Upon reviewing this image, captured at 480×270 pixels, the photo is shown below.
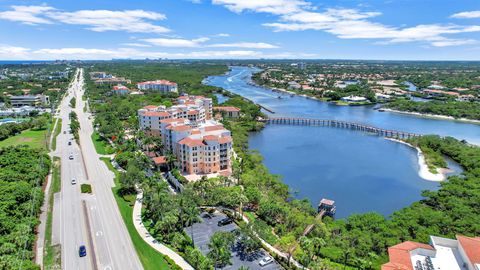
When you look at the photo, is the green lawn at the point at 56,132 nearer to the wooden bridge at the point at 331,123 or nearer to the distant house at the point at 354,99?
the wooden bridge at the point at 331,123

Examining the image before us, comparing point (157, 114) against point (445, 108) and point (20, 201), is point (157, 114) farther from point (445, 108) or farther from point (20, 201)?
point (445, 108)

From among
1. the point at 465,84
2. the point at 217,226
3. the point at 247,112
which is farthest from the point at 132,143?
the point at 465,84

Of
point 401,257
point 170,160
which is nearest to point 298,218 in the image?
point 401,257

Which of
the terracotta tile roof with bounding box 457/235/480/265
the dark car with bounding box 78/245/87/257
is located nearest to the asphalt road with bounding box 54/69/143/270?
the dark car with bounding box 78/245/87/257

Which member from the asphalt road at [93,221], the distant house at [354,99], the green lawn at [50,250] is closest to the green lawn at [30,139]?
the asphalt road at [93,221]

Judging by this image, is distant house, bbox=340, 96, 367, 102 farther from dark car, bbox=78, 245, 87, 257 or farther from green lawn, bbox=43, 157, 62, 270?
dark car, bbox=78, 245, 87, 257

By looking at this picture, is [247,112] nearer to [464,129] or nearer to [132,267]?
[464,129]

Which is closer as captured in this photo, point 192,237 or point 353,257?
point 353,257
